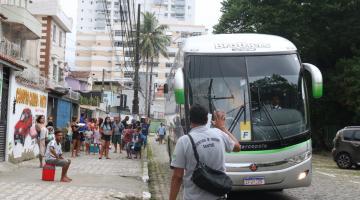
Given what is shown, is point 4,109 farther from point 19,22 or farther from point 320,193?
point 19,22

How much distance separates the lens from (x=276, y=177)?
10219mm

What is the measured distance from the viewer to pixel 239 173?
33.1 feet

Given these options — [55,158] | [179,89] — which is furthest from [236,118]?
[55,158]

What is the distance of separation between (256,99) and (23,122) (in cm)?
939

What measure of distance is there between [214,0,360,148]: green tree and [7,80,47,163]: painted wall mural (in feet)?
58.2

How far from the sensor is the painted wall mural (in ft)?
52.3

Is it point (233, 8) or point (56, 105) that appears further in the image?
point (233, 8)

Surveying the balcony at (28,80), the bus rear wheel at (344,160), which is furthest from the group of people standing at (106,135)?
the bus rear wheel at (344,160)

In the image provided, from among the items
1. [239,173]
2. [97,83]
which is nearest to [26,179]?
[239,173]

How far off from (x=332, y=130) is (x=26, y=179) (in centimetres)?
2758

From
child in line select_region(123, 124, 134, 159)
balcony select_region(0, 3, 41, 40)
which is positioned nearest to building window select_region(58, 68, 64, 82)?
balcony select_region(0, 3, 41, 40)

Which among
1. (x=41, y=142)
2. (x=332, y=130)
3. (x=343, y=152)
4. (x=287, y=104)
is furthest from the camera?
(x=332, y=130)

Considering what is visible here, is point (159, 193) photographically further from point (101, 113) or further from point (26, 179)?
point (101, 113)

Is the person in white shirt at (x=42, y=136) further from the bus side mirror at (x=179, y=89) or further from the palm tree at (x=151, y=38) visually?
the palm tree at (x=151, y=38)
